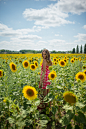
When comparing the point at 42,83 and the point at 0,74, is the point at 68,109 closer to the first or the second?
the point at 42,83

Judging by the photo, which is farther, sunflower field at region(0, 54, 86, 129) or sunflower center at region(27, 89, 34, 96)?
sunflower center at region(27, 89, 34, 96)

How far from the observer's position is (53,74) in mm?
2635

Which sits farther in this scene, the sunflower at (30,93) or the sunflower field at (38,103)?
the sunflower at (30,93)

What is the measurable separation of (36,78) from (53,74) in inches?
53.3

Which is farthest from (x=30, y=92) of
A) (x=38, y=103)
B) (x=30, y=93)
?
(x=38, y=103)

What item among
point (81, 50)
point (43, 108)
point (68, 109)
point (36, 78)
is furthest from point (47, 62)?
point (81, 50)

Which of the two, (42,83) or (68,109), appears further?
(42,83)

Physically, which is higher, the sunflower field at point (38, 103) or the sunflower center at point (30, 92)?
the sunflower center at point (30, 92)

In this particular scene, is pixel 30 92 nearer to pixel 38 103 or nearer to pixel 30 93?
pixel 30 93

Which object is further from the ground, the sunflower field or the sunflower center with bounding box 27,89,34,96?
the sunflower center with bounding box 27,89,34,96

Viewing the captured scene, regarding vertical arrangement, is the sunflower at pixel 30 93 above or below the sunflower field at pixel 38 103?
above

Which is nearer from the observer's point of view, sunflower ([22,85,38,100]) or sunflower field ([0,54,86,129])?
sunflower field ([0,54,86,129])

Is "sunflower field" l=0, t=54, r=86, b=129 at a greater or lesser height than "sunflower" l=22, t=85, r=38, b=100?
lesser

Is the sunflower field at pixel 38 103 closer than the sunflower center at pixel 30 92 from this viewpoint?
Yes
